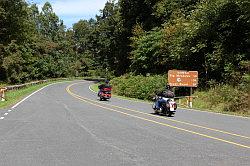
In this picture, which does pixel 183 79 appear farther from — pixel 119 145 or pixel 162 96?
pixel 119 145

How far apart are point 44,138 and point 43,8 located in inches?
5898

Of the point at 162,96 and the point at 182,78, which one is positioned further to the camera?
the point at 182,78

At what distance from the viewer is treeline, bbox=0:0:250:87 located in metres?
41.0

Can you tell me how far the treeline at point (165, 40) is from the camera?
41.0 metres

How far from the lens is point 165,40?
5300cm

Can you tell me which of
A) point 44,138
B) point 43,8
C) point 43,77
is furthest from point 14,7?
point 43,8

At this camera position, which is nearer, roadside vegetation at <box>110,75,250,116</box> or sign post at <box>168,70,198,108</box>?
roadside vegetation at <box>110,75,250,116</box>

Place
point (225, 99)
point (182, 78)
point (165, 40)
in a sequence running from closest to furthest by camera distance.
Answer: point (225, 99)
point (182, 78)
point (165, 40)

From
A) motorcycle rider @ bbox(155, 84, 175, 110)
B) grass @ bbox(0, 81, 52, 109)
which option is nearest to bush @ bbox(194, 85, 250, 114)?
motorcycle rider @ bbox(155, 84, 175, 110)

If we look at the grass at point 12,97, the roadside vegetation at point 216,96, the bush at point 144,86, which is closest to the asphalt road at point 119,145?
the roadside vegetation at point 216,96

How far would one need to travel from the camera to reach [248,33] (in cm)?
3981

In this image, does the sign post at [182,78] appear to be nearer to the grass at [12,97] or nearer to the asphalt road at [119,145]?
the grass at [12,97]

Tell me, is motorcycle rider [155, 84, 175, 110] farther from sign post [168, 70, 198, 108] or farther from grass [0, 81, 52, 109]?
sign post [168, 70, 198, 108]

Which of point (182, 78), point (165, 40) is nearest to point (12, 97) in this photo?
point (182, 78)
